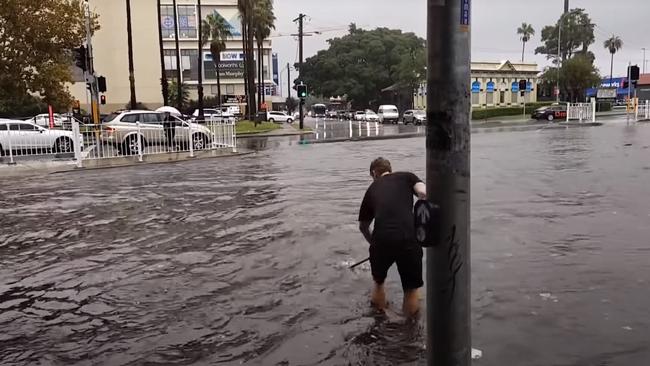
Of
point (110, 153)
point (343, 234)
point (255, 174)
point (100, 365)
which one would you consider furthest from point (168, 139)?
point (100, 365)

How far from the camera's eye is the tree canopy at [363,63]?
90.1m

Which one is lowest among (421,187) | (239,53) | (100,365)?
(100,365)

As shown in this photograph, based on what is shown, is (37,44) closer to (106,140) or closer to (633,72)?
(106,140)

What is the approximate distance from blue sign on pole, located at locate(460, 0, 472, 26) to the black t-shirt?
2.37 m

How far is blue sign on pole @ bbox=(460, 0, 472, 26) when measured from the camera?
263 centimetres

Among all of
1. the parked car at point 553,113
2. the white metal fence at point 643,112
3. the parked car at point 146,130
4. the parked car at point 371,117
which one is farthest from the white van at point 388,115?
the parked car at point 146,130

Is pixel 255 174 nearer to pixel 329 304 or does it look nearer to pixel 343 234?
pixel 343 234

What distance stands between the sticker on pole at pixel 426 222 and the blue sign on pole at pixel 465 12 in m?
0.83

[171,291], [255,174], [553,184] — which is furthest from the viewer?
[255,174]

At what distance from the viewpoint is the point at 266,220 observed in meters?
9.46

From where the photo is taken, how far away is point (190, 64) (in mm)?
93812

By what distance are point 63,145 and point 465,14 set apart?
2112 centimetres

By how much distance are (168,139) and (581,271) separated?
59.1ft

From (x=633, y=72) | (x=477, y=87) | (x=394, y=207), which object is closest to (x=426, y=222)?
(x=394, y=207)
